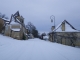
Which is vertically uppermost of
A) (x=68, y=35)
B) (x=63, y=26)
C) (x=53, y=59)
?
(x=63, y=26)

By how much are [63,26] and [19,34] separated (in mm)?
17289

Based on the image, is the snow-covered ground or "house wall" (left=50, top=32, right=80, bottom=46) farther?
"house wall" (left=50, top=32, right=80, bottom=46)

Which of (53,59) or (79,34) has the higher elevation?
(79,34)

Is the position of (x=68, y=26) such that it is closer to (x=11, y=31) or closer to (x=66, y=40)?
(x=66, y=40)

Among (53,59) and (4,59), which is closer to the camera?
(4,59)

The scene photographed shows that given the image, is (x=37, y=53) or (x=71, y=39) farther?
(x=71, y=39)

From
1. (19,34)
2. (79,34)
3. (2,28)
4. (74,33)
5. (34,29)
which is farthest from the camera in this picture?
(34,29)

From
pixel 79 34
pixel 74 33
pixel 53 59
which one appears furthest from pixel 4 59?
pixel 74 33

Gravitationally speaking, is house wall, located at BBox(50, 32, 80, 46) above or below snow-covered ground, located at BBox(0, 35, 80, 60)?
above

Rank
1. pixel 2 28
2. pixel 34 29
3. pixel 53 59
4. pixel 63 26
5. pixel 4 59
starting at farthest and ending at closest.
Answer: pixel 34 29, pixel 2 28, pixel 63 26, pixel 53 59, pixel 4 59

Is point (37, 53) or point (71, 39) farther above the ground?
point (71, 39)

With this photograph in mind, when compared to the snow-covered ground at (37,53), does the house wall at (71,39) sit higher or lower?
higher

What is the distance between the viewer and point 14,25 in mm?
43094

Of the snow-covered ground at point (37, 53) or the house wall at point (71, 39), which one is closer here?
the snow-covered ground at point (37, 53)
